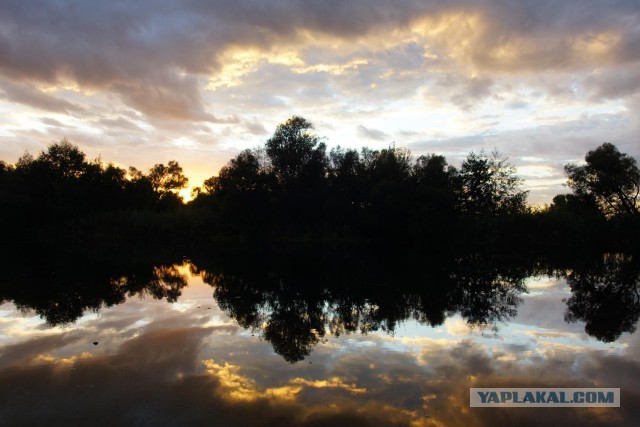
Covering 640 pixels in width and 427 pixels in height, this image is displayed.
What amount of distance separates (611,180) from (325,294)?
5517 centimetres

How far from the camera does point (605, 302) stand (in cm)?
1619

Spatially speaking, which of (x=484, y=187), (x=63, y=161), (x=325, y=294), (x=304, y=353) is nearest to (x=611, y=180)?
(x=484, y=187)

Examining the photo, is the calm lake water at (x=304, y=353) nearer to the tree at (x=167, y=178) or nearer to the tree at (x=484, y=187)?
the tree at (x=484, y=187)

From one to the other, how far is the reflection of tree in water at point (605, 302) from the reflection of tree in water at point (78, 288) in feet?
44.9

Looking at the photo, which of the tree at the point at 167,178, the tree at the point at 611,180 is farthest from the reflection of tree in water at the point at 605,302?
the tree at the point at 167,178

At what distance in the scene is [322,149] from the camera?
231 feet

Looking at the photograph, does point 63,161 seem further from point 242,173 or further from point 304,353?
point 304,353

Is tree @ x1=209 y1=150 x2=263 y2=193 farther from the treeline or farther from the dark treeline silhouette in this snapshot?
the dark treeline silhouette

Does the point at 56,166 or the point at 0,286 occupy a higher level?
the point at 56,166

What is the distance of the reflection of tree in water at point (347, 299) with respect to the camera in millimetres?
11836

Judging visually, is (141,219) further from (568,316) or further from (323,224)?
(568,316)

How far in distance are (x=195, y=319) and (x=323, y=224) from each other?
52.0 m

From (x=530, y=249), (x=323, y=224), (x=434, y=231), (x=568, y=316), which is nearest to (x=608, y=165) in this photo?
(x=530, y=249)

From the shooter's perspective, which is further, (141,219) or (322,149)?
(322,149)
